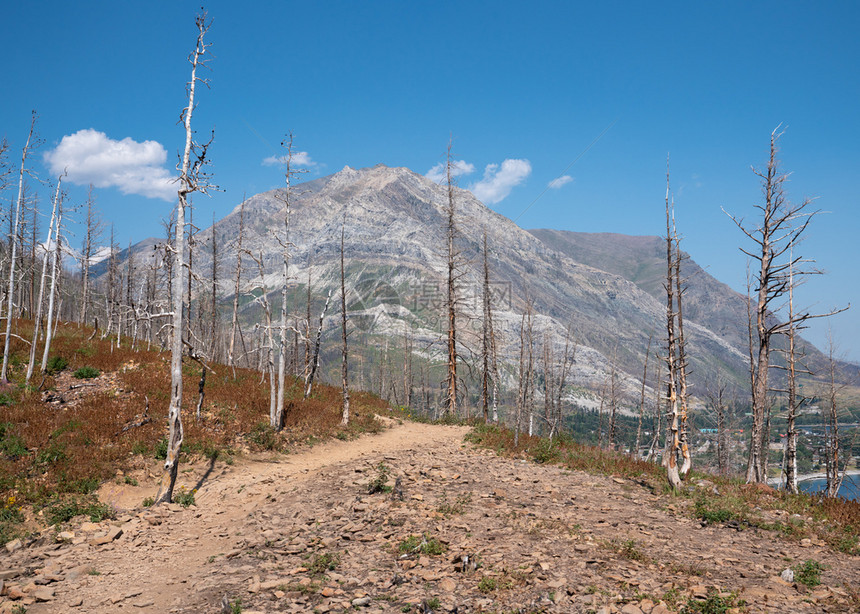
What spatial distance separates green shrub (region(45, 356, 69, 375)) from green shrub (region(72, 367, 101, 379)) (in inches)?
38.2

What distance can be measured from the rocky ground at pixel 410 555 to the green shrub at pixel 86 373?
33.5 ft

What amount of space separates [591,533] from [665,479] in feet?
23.8

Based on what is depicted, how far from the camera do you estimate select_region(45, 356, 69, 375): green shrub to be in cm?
2055

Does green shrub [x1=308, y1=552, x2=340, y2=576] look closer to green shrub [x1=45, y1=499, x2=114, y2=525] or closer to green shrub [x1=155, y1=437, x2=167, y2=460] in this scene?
green shrub [x1=45, y1=499, x2=114, y2=525]

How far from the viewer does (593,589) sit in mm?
7414

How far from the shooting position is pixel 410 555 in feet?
29.7

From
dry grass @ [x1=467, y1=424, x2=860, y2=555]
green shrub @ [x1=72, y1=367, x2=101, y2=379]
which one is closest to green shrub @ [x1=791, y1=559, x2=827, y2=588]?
dry grass @ [x1=467, y1=424, x2=860, y2=555]

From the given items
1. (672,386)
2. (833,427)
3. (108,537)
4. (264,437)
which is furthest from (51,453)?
(833,427)

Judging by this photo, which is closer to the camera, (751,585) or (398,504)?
(751,585)

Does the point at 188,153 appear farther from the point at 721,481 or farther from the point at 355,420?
the point at 721,481

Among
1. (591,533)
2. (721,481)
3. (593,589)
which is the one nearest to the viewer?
(593,589)

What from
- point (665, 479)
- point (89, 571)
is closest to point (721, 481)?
point (665, 479)

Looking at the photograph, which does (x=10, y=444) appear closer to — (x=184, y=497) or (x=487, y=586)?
(x=184, y=497)

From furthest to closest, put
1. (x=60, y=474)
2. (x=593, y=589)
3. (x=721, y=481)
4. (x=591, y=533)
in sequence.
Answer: (x=721, y=481)
(x=60, y=474)
(x=591, y=533)
(x=593, y=589)
